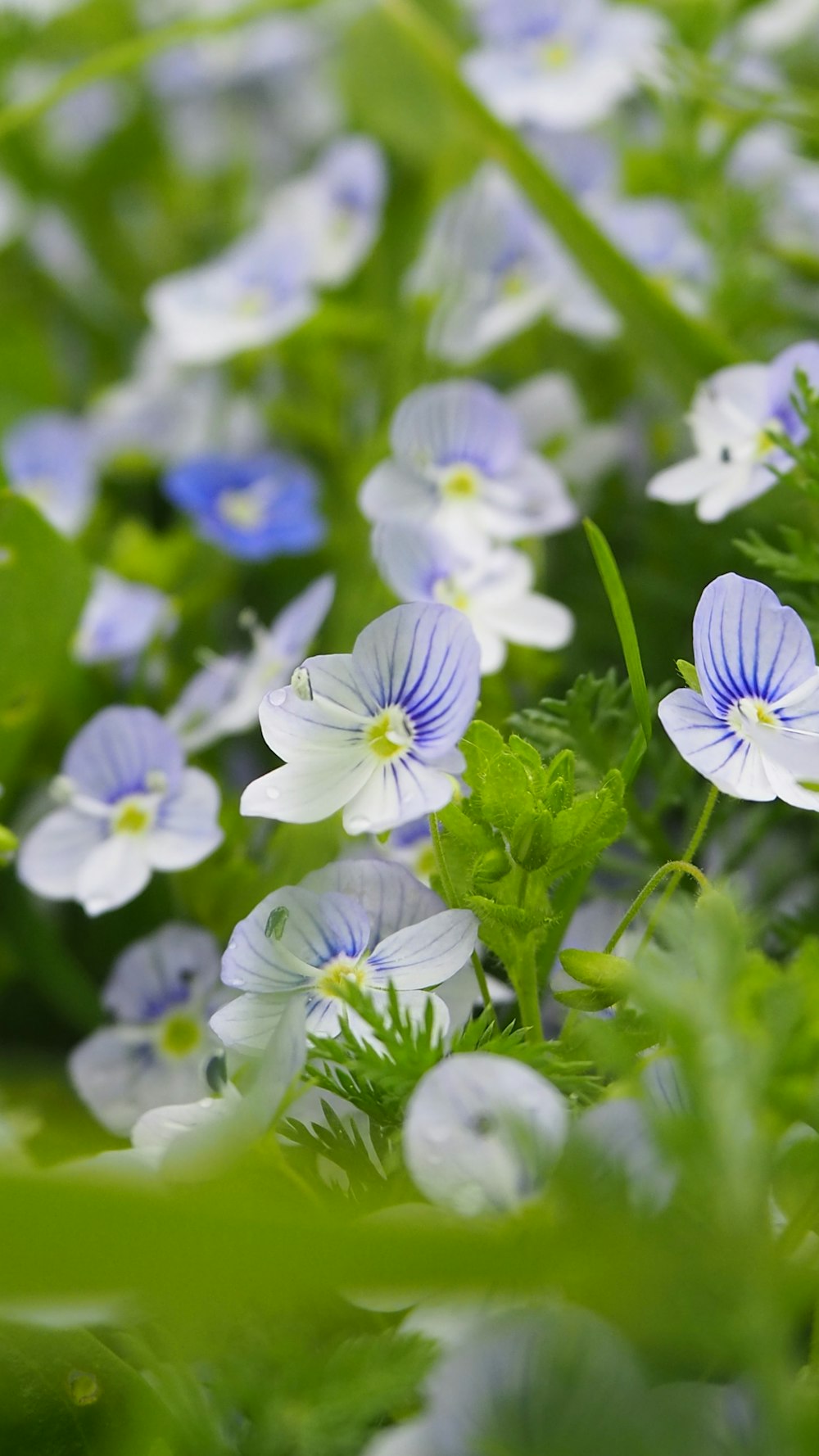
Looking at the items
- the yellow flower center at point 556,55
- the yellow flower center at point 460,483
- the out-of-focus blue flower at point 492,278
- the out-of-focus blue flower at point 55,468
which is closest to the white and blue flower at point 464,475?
the yellow flower center at point 460,483

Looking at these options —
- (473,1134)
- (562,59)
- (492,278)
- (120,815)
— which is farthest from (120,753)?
(562,59)

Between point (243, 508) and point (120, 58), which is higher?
point (120, 58)

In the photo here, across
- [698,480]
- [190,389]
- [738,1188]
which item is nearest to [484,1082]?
[738,1188]

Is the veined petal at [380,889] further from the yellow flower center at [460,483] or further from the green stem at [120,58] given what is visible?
the green stem at [120,58]

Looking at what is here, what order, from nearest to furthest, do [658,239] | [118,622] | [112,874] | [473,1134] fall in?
[473,1134]
[112,874]
[118,622]
[658,239]

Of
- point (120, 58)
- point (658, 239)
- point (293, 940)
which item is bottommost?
point (658, 239)

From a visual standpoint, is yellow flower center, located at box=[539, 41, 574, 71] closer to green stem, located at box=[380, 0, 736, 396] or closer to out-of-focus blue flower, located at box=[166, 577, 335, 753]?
green stem, located at box=[380, 0, 736, 396]

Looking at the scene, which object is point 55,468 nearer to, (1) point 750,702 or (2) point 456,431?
(2) point 456,431

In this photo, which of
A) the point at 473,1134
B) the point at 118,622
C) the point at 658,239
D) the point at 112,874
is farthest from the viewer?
the point at 658,239
